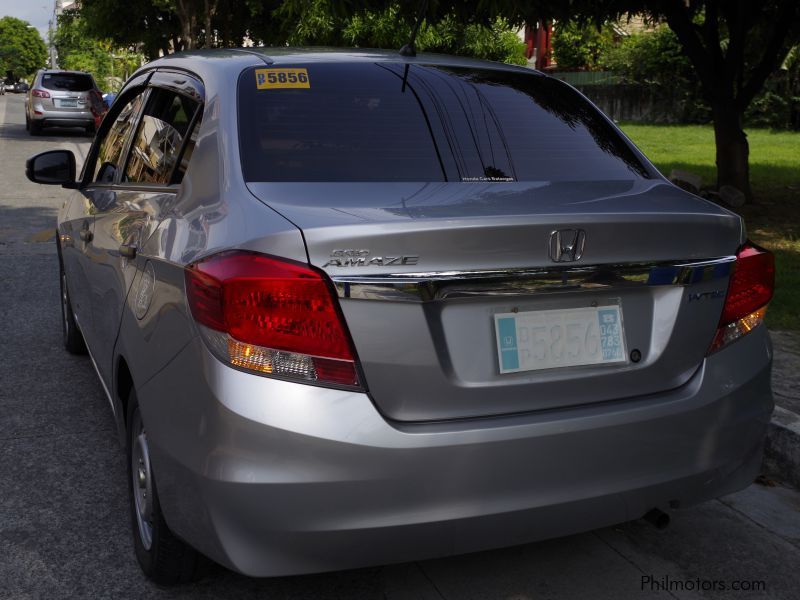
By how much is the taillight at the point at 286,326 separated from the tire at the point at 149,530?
2.35 ft

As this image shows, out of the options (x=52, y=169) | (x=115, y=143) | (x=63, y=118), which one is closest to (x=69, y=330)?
(x=52, y=169)

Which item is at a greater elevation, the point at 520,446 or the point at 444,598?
the point at 520,446

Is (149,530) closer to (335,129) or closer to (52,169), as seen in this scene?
(335,129)

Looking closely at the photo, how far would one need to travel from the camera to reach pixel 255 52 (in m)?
3.62

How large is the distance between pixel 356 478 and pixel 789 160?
59.3 ft

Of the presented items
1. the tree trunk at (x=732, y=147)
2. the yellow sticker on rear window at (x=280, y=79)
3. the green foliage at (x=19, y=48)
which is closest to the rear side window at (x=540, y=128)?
the yellow sticker on rear window at (x=280, y=79)

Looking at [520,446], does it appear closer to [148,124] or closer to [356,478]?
[356,478]

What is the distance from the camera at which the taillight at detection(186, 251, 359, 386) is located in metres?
2.45

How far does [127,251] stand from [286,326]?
111cm

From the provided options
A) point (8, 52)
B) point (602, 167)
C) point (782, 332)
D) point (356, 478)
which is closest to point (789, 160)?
point (782, 332)

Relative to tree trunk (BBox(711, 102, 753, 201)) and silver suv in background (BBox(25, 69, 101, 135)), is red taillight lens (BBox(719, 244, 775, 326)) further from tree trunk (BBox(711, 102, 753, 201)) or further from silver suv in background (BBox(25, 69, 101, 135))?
silver suv in background (BBox(25, 69, 101, 135))

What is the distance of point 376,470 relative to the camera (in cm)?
245

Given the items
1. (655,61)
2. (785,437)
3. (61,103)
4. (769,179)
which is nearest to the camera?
(785,437)

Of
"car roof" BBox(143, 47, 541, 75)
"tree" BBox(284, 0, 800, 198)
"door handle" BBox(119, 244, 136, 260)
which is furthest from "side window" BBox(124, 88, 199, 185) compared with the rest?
"tree" BBox(284, 0, 800, 198)
